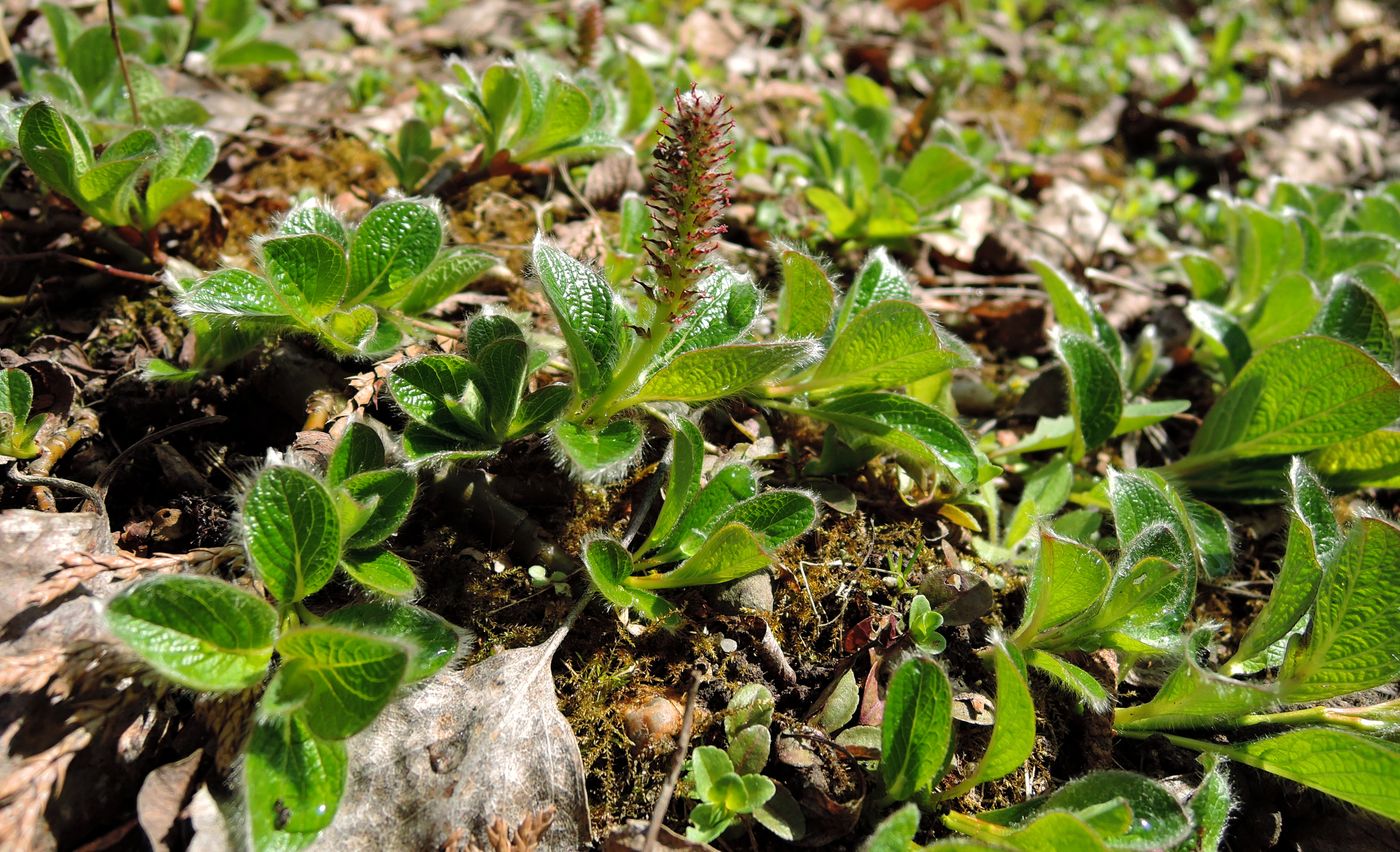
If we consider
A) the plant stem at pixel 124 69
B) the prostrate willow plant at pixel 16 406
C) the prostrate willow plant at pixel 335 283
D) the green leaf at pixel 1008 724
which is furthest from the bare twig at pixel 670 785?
the plant stem at pixel 124 69

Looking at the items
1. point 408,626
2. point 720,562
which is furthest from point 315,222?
point 720,562

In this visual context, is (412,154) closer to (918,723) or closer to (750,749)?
(750,749)

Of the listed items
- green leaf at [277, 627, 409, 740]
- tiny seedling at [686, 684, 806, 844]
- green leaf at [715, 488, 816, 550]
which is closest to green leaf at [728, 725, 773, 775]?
tiny seedling at [686, 684, 806, 844]

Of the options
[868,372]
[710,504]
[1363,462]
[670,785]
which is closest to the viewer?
[670,785]

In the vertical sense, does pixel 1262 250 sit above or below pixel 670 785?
above

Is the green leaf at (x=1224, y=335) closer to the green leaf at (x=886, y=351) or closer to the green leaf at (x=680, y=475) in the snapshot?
the green leaf at (x=886, y=351)

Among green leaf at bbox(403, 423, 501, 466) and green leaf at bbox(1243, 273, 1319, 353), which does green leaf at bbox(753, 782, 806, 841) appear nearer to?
green leaf at bbox(403, 423, 501, 466)

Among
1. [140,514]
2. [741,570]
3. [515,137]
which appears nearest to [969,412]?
[741,570]
